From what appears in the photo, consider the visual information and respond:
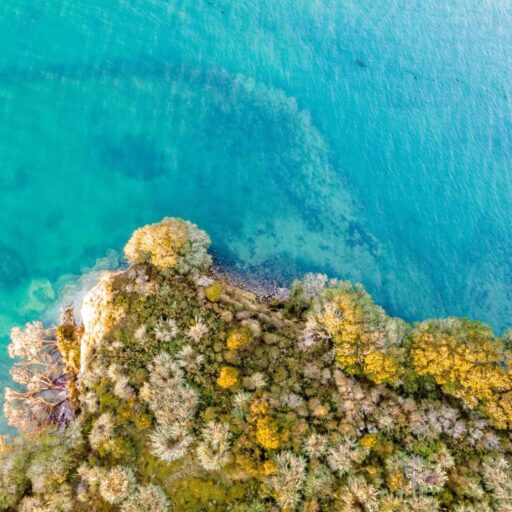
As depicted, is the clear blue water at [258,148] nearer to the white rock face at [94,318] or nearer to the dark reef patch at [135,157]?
the dark reef patch at [135,157]

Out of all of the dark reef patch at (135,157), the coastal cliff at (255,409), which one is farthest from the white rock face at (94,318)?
the dark reef patch at (135,157)

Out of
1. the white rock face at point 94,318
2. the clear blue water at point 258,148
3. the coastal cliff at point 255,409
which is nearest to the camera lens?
the coastal cliff at point 255,409

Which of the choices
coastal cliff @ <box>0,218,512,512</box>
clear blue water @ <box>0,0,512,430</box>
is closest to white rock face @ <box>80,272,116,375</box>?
coastal cliff @ <box>0,218,512,512</box>

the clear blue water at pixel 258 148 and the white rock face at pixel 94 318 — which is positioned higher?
the clear blue water at pixel 258 148

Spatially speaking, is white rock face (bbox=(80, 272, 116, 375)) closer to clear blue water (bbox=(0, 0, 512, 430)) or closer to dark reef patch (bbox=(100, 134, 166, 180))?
clear blue water (bbox=(0, 0, 512, 430))

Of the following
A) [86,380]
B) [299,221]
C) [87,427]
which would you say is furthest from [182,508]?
[299,221]

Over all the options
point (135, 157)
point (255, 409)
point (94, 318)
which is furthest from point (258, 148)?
point (255, 409)

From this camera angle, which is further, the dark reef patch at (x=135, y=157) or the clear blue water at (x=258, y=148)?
the dark reef patch at (x=135, y=157)
